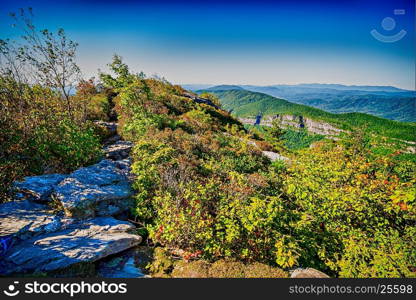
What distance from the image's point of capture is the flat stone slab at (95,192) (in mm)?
5023

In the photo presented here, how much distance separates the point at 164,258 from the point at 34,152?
5619 mm

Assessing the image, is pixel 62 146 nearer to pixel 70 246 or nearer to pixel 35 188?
pixel 35 188

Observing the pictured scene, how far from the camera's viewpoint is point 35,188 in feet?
17.5

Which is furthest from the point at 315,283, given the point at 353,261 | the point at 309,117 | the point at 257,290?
the point at 309,117

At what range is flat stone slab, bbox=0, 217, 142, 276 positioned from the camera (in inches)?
142

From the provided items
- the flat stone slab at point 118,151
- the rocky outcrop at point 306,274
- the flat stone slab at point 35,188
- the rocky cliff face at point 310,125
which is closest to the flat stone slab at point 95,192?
the flat stone slab at point 35,188

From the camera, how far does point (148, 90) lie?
14.5 m

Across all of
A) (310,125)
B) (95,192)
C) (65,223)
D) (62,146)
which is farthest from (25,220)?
(310,125)

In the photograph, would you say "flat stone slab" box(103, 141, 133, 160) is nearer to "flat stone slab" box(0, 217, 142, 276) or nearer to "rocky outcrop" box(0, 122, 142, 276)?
"rocky outcrop" box(0, 122, 142, 276)

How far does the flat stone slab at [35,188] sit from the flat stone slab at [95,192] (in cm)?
32

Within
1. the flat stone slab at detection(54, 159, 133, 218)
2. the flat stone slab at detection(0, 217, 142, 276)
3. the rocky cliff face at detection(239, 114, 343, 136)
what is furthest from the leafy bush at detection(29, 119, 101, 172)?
the rocky cliff face at detection(239, 114, 343, 136)

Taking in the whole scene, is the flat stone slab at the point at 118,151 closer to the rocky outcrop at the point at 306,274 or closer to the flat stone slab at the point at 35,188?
the flat stone slab at the point at 35,188

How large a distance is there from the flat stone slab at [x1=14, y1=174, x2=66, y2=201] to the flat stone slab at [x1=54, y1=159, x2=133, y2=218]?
0.32m

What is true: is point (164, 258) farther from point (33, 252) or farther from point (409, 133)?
point (409, 133)
